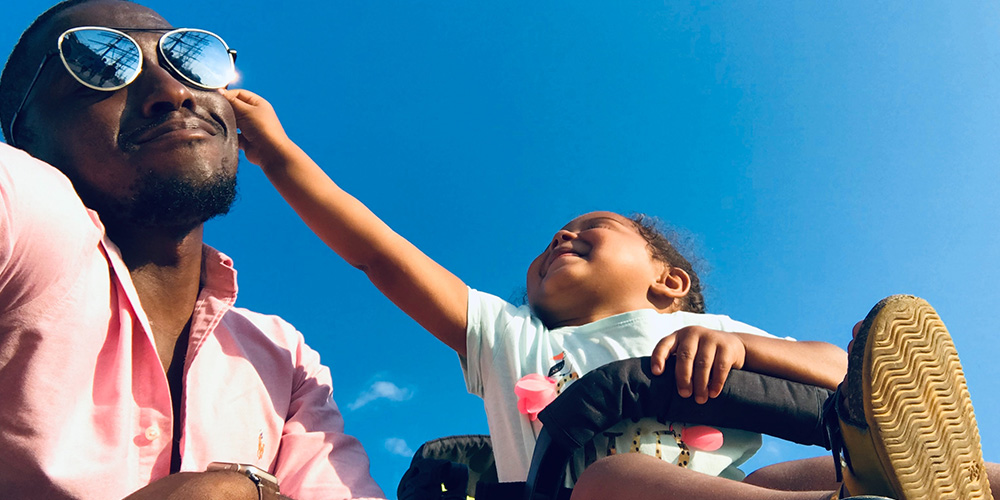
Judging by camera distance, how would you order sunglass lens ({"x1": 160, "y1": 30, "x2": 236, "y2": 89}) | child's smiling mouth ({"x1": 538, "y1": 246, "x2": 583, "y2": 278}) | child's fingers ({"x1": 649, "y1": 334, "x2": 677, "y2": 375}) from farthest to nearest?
child's smiling mouth ({"x1": 538, "y1": 246, "x2": 583, "y2": 278}), sunglass lens ({"x1": 160, "y1": 30, "x2": 236, "y2": 89}), child's fingers ({"x1": 649, "y1": 334, "x2": 677, "y2": 375})

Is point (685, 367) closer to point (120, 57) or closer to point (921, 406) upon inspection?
point (921, 406)

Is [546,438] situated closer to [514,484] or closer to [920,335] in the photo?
[514,484]

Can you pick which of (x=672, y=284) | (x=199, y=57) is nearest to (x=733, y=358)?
(x=672, y=284)

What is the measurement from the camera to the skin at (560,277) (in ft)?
8.47

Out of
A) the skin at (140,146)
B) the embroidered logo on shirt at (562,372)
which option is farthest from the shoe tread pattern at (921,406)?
the skin at (140,146)

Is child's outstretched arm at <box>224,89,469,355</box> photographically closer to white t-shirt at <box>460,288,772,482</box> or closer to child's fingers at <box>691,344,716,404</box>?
white t-shirt at <box>460,288,772,482</box>

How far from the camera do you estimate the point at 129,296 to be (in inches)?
92.7

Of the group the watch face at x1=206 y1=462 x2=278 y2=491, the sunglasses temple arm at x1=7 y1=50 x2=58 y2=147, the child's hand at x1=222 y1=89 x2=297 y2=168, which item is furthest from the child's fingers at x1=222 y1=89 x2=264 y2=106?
the watch face at x1=206 y1=462 x2=278 y2=491

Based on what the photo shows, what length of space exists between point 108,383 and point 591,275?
6.28 ft

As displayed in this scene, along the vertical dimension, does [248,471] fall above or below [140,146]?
below

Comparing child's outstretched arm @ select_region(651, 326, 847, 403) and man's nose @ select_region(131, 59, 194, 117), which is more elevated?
man's nose @ select_region(131, 59, 194, 117)

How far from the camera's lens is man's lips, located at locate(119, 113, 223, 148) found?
262cm

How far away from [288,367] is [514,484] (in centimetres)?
97

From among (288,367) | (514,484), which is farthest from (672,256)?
(288,367)
